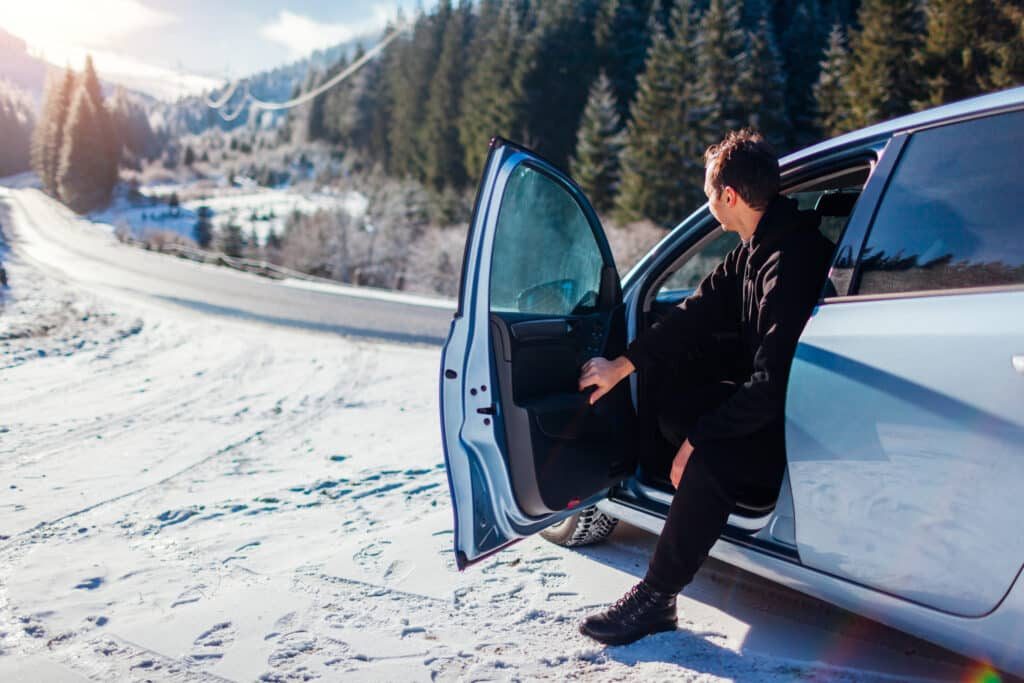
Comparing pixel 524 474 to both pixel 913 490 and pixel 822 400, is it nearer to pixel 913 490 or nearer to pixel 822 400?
pixel 822 400

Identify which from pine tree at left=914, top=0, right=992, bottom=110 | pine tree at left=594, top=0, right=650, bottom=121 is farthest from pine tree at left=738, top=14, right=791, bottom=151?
pine tree at left=594, top=0, right=650, bottom=121

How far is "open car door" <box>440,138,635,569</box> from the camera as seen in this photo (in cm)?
244

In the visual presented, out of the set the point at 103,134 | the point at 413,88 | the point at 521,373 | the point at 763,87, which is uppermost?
→ the point at 413,88

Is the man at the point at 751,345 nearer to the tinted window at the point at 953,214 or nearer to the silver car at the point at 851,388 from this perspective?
the silver car at the point at 851,388

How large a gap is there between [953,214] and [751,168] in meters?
0.66

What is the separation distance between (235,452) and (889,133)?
15.5 ft

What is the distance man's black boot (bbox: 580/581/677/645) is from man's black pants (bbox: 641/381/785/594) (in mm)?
54

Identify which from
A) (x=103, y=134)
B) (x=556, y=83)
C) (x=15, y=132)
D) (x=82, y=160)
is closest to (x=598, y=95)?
(x=556, y=83)

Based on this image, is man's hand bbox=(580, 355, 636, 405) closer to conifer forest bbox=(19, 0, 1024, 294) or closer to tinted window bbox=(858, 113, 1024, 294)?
tinted window bbox=(858, 113, 1024, 294)

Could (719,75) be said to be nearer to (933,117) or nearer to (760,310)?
(933,117)

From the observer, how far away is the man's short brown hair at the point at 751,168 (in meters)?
2.43

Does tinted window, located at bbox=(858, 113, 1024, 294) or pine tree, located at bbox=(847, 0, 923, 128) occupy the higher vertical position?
pine tree, located at bbox=(847, 0, 923, 128)

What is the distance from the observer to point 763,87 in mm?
34969

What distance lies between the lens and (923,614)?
197 cm
